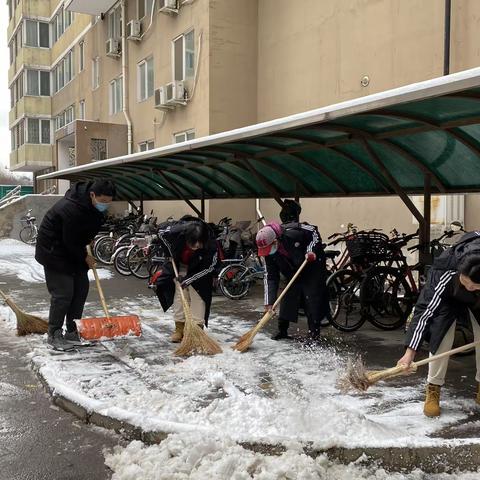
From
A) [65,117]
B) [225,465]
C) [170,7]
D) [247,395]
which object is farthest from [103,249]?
[65,117]

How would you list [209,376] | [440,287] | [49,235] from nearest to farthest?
[440,287] < [209,376] < [49,235]

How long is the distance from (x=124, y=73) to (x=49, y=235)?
55.7ft

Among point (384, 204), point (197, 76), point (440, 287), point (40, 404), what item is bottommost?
point (40, 404)

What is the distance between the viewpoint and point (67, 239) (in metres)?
5.82

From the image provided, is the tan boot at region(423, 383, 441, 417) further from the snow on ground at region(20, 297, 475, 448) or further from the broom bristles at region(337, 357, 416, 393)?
the broom bristles at region(337, 357, 416, 393)

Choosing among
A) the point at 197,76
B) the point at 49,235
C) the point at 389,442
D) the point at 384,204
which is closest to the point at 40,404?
the point at 49,235

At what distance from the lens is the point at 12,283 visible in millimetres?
11281

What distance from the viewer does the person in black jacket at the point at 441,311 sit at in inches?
155

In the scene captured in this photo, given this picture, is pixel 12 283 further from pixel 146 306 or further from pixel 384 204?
pixel 384 204

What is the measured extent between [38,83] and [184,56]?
20362 mm

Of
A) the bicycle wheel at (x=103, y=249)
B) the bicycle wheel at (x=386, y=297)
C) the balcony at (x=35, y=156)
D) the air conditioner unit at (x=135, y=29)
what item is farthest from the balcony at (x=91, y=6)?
the bicycle wheel at (x=386, y=297)

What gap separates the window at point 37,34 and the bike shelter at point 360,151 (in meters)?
26.1

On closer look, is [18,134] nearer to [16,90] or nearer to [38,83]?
[16,90]

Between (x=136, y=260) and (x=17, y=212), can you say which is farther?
(x=17, y=212)
